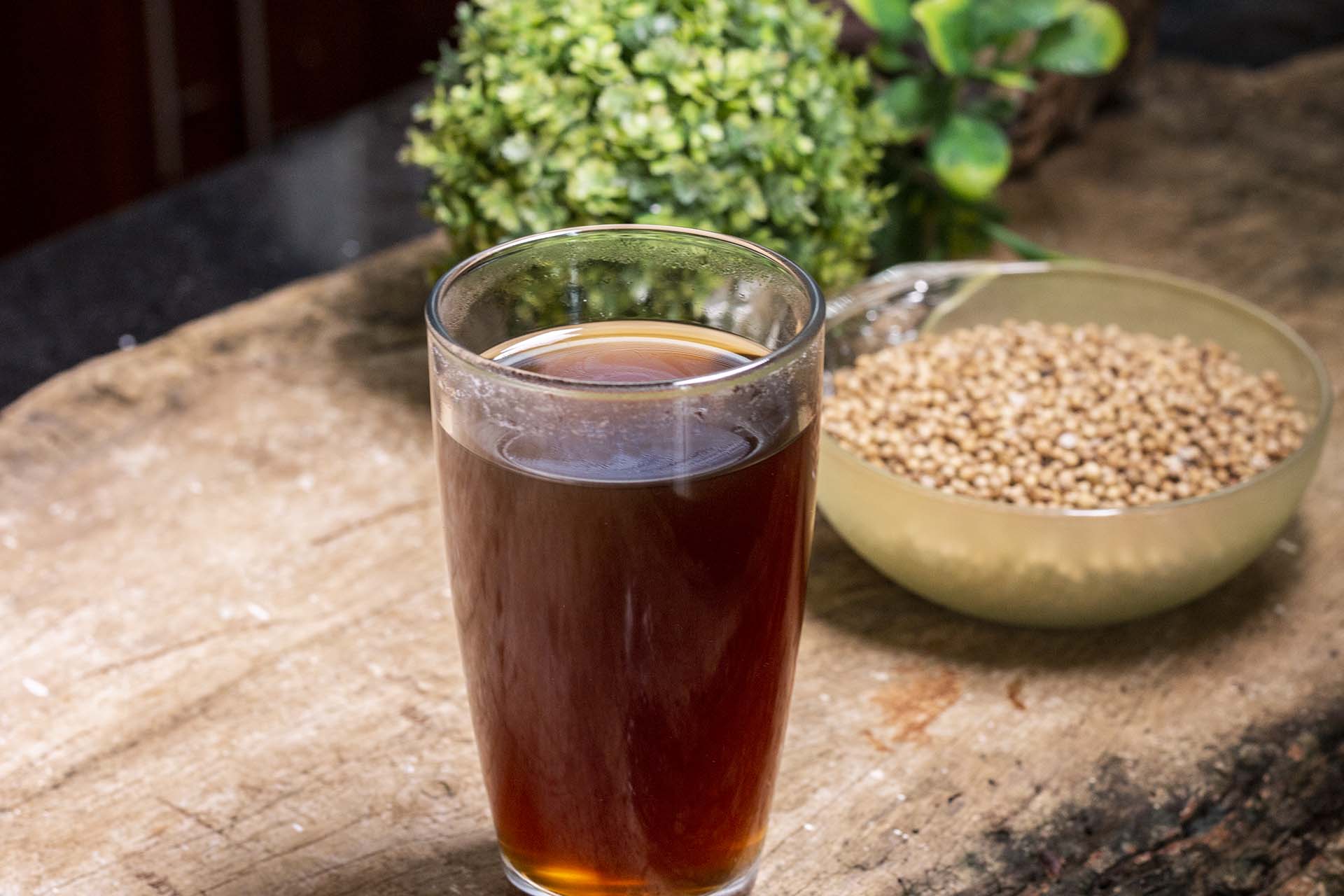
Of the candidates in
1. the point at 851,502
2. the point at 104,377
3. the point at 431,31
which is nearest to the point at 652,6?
the point at 851,502

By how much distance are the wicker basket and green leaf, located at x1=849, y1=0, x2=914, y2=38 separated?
0.20 meters

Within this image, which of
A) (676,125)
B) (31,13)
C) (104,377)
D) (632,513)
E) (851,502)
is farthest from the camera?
(31,13)

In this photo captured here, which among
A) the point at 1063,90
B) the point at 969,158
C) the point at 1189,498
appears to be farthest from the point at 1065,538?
the point at 1063,90

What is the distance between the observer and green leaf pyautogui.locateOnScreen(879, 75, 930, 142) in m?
1.36

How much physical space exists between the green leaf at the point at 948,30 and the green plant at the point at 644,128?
14 cm

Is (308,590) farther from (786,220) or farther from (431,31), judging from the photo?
(431,31)

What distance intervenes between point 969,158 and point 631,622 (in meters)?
0.80

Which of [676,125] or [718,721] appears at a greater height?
[676,125]

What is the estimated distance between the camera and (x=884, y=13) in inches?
51.9

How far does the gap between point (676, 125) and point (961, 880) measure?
0.59m

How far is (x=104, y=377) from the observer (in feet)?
4.10

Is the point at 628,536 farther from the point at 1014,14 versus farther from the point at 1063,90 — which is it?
the point at 1063,90

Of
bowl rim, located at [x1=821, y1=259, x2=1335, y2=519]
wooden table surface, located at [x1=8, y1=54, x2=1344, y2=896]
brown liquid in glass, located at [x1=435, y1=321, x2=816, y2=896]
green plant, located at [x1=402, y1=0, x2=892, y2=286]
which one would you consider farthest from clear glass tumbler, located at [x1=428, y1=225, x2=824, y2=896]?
green plant, located at [x1=402, y1=0, x2=892, y2=286]

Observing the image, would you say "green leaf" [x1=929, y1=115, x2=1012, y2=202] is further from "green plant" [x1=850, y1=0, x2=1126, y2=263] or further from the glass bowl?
the glass bowl
